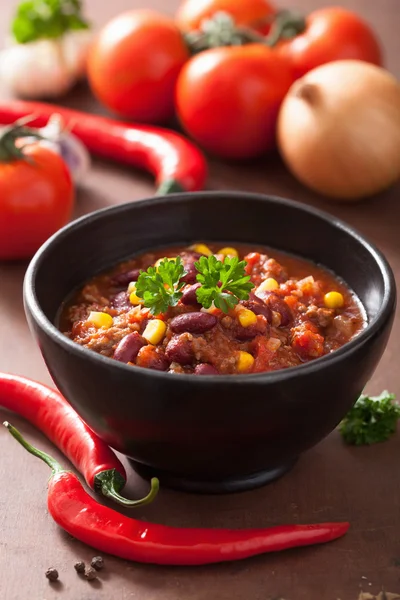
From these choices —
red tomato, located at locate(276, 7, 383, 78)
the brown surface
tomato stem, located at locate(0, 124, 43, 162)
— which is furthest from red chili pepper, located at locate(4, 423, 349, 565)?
red tomato, located at locate(276, 7, 383, 78)

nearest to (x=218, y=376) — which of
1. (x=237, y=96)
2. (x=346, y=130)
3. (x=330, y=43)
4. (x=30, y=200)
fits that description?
(x=30, y=200)

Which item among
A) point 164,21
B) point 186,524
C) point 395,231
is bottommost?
point 395,231

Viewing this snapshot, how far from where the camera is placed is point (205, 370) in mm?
2654

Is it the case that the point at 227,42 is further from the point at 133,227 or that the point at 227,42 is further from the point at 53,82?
the point at 133,227

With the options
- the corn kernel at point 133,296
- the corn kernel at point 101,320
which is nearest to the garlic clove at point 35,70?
the corn kernel at point 133,296

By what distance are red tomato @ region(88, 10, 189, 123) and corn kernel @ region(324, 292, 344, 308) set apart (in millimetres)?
2528

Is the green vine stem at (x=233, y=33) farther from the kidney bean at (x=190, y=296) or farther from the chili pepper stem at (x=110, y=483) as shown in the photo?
the chili pepper stem at (x=110, y=483)

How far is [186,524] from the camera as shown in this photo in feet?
9.14

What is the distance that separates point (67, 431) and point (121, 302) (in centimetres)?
45

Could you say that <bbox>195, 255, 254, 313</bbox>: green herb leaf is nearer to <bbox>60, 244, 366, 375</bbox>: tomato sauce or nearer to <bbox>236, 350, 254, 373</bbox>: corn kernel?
<bbox>60, 244, 366, 375</bbox>: tomato sauce

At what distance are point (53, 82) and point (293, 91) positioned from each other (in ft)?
5.45

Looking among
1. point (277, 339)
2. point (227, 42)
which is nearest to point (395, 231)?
point (227, 42)

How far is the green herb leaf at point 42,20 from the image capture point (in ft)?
18.1

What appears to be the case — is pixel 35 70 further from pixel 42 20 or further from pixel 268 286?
pixel 268 286
